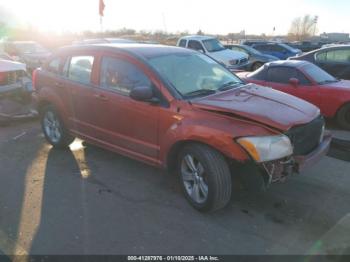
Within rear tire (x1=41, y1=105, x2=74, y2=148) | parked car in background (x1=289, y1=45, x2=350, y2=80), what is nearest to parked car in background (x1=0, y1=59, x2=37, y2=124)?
rear tire (x1=41, y1=105, x2=74, y2=148)

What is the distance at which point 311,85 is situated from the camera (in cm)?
796

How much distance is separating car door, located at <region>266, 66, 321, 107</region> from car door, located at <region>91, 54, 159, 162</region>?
4397 millimetres

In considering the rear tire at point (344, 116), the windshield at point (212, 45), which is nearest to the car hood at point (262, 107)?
the rear tire at point (344, 116)

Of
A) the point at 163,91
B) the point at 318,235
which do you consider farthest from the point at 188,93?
the point at 318,235

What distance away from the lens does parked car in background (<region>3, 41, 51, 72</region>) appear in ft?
54.1

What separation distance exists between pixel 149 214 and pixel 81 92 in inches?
87.7

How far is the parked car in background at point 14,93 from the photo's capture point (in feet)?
25.5

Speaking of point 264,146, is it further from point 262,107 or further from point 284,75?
point 284,75

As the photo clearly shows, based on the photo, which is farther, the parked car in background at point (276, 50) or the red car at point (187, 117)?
the parked car in background at point (276, 50)

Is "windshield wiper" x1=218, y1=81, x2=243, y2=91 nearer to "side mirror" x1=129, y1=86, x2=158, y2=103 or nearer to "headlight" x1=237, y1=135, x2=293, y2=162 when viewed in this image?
"side mirror" x1=129, y1=86, x2=158, y2=103

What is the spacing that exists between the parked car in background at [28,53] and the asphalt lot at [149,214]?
11.9m

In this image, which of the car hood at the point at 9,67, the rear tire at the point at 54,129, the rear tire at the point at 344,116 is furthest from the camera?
the car hood at the point at 9,67

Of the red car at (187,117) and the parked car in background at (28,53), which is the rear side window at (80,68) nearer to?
the red car at (187,117)

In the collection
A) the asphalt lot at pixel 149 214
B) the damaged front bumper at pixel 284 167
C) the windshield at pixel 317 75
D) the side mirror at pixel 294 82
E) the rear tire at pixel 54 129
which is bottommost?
the asphalt lot at pixel 149 214
